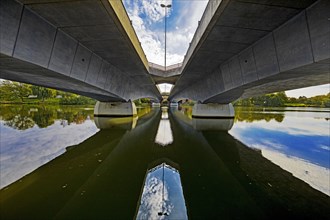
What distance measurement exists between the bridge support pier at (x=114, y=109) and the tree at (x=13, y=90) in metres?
63.1

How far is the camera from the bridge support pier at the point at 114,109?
25.6 meters

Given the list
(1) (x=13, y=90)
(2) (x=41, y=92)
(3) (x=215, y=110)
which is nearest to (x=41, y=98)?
(2) (x=41, y=92)

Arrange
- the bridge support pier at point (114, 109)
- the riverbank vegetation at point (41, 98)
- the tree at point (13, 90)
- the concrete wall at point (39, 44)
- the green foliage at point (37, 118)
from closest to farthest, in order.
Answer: the concrete wall at point (39, 44)
the green foliage at point (37, 118)
the bridge support pier at point (114, 109)
the tree at point (13, 90)
the riverbank vegetation at point (41, 98)

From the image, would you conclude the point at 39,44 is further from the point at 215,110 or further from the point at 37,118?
the point at 215,110

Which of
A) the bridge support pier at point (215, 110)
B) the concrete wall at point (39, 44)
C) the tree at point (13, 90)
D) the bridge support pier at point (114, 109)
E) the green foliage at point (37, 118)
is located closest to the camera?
the concrete wall at point (39, 44)

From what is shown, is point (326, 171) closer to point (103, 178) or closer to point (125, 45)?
point (103, 178)

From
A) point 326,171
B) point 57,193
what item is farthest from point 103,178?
point 326,171

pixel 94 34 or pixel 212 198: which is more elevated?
pixel 94 34

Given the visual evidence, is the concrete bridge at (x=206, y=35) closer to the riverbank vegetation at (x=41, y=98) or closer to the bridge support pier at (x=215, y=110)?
the bridge support pier at (x=215, y=110)

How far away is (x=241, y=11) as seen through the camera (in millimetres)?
5016

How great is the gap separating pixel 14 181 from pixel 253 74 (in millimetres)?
10581

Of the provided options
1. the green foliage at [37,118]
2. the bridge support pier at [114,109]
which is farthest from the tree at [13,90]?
the bridge support pier at [114,109]

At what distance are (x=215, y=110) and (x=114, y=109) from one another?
15.7m

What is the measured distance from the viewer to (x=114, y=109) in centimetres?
2580
